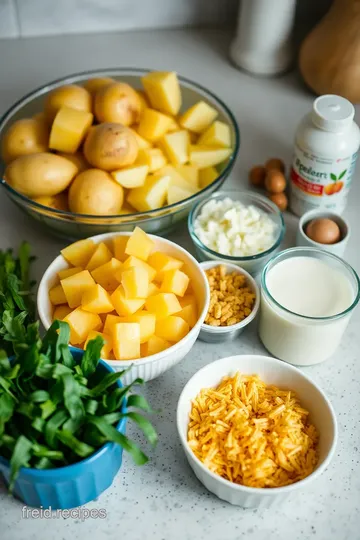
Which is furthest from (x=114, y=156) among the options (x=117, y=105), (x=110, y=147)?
(x=117, y=105)

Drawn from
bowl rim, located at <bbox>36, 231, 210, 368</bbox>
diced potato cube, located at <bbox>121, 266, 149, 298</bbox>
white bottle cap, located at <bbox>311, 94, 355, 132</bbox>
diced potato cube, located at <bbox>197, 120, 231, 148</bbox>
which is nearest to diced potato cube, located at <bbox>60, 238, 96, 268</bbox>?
bowl rim, located at <bbox>36, 231, 210, 368</bbox>

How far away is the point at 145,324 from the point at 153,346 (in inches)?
1.5

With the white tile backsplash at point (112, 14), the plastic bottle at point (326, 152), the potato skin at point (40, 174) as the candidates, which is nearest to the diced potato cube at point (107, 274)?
the potato skin at point (40, 174)

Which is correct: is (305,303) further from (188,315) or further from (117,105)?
(117,105)

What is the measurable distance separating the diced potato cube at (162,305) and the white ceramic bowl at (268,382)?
0.11 meters

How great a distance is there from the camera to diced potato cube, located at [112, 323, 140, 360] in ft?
3.16

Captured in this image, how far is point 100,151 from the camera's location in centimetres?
Answer: 118

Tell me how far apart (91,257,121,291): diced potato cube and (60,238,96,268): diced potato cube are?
56mm

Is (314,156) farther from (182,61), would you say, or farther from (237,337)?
(182,61)

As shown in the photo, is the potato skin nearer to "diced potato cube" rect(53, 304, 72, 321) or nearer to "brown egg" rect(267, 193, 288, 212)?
"diced potato cube" rect(53, 304, 72, 321)

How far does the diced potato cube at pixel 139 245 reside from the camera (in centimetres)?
107

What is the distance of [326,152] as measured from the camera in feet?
3.90

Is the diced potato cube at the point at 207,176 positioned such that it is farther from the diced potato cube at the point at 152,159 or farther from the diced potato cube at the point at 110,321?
the diced potato cube at the point at 110,321

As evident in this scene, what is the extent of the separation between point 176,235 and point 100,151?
0.24 metres
